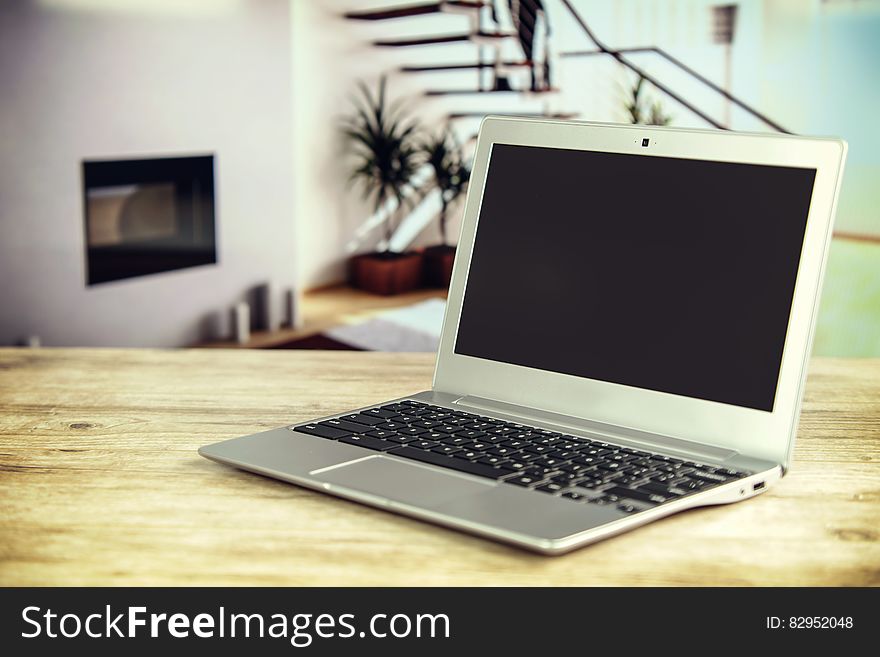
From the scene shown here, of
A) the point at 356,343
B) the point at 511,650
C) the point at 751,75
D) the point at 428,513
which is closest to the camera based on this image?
the point at 511,650

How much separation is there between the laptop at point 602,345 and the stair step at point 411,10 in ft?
15.4

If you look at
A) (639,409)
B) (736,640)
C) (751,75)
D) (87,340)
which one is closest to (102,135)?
(87,340)

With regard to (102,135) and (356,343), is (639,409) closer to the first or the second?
(102,135)

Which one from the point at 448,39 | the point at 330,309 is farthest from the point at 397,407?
the point at 448,39

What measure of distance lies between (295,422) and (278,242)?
4.50m

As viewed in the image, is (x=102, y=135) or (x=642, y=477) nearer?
(x=642, y=477)

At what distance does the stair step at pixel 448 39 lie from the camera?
221 inches

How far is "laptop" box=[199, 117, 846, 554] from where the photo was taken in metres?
0.70

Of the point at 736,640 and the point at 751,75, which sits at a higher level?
the point at 751,75

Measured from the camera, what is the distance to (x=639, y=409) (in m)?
0.83

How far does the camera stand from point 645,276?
86 cm

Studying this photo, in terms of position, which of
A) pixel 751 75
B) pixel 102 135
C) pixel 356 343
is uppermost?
pixel 751 75

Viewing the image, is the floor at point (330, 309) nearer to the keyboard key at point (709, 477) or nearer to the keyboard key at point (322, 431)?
the keyboard key at point (322, 431)

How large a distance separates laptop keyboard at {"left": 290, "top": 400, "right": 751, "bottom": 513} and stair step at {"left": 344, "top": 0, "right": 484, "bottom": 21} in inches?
192
